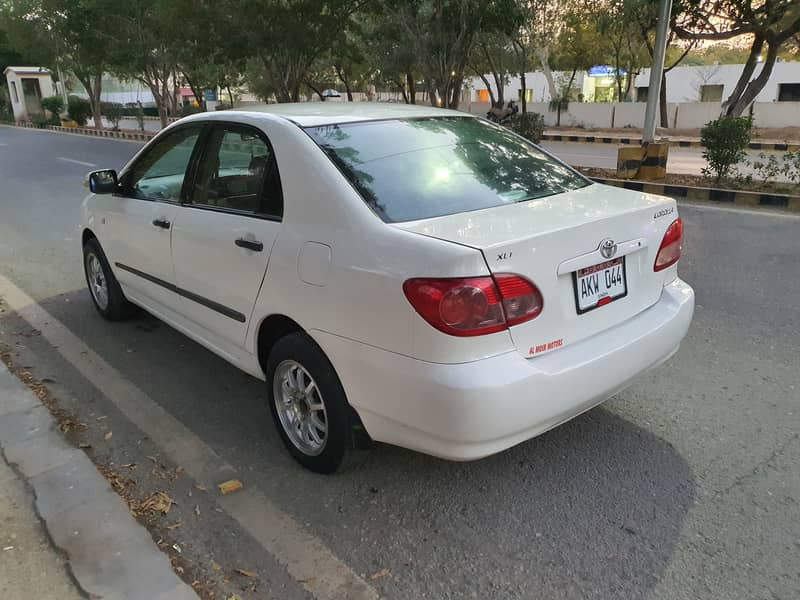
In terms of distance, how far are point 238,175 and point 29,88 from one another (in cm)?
5299

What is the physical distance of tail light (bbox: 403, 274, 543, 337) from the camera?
2377 mm

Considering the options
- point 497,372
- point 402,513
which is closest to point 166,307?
point 402,513

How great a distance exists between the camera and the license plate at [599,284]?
2674 mm

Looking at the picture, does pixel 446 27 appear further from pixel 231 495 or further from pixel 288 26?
pixel 231 495

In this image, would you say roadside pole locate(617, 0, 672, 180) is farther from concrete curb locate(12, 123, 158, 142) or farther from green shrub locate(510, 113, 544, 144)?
concrete curb locate(12, 123, 158, 142)

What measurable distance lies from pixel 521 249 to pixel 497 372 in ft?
1.49

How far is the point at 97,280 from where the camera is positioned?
17.3ft

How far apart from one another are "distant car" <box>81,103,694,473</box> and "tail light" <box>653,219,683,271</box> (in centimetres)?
1

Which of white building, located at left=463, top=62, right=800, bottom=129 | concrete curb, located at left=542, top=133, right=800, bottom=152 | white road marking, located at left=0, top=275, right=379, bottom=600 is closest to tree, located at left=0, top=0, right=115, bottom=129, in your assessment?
concrete curb, located at left=542, top=133, right=800, bottom=152

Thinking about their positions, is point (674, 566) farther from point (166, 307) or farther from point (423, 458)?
point (166, 307)

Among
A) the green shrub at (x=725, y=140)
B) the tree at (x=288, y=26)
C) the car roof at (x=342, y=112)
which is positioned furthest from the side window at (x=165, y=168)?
the tree at (x=288, y=26)

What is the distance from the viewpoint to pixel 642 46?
3231 cm

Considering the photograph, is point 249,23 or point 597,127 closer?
point 249,23

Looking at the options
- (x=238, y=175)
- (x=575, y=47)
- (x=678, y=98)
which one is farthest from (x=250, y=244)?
(x=678, y=98)
